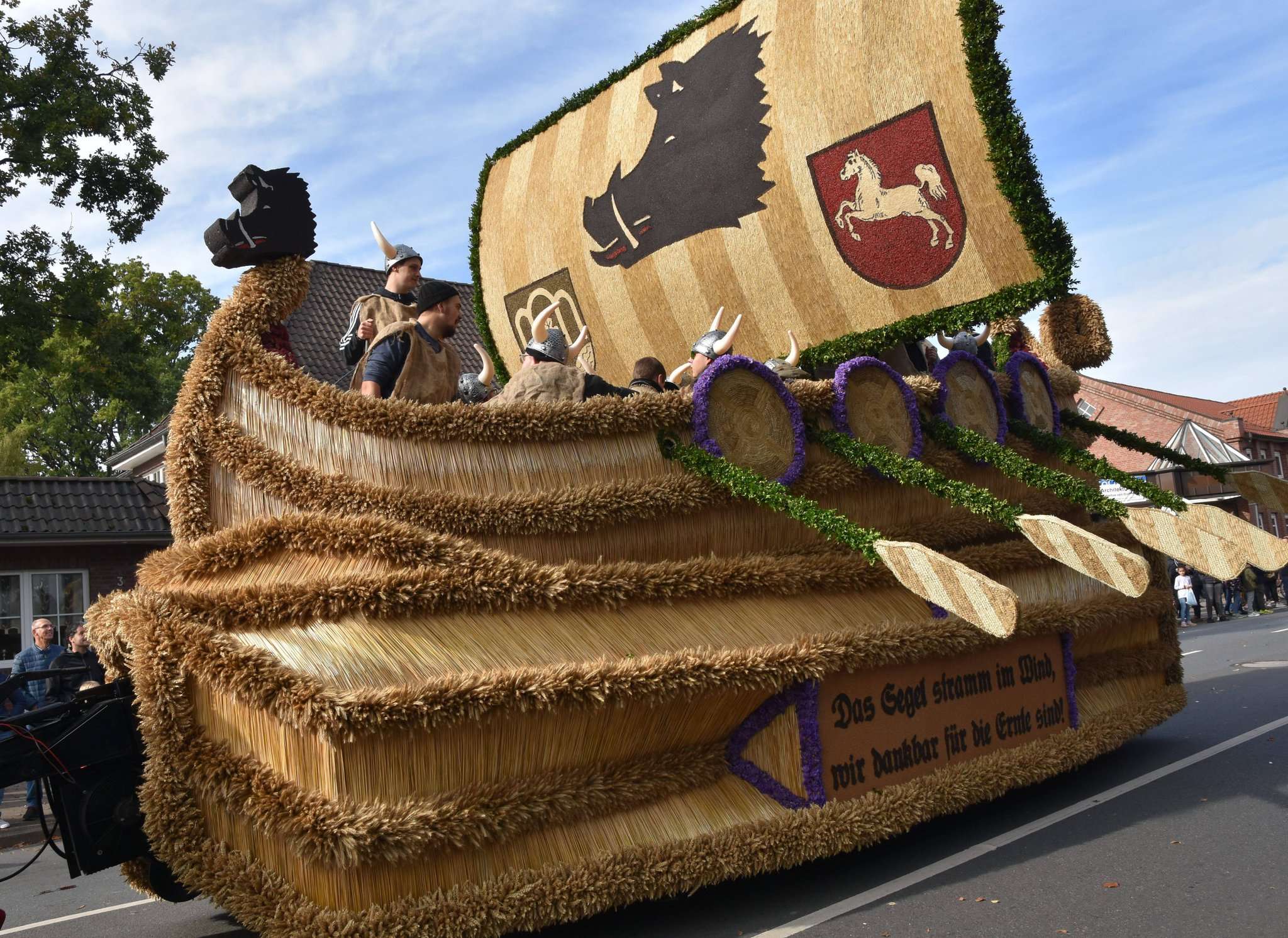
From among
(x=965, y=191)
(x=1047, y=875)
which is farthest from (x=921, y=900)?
(x=965, y=191)

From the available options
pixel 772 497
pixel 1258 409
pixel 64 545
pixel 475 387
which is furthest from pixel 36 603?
pixel 1258 409

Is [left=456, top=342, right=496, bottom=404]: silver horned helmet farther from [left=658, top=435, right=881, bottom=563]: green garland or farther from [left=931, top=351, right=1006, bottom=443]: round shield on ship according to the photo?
[left=931, top=351, right=1006, bottom=443]: round shield on ship

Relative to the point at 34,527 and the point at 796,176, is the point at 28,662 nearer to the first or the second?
the point at 34,527

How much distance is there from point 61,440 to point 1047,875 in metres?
43.9

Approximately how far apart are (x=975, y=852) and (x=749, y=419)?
212cm

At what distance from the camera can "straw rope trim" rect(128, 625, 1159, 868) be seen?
324 centimetres

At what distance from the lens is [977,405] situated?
19.6 feet

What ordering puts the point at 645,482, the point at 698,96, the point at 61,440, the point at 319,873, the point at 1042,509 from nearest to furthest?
the point at 319,873, the point at 645,482, the point at 1042,509, the point at 698,96, the point at 61,440

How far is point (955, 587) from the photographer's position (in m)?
4.13

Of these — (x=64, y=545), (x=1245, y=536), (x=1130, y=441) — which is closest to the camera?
(x=1245, y=536)

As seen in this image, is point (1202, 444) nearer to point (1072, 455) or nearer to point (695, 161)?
point (1072, 455)

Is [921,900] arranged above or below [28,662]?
below

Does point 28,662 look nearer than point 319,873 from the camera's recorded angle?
No

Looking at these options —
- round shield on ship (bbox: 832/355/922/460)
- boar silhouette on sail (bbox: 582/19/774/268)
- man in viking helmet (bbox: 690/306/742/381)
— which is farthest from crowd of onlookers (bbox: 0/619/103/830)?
round shield on ship (bbox: 832/355/922/460)
